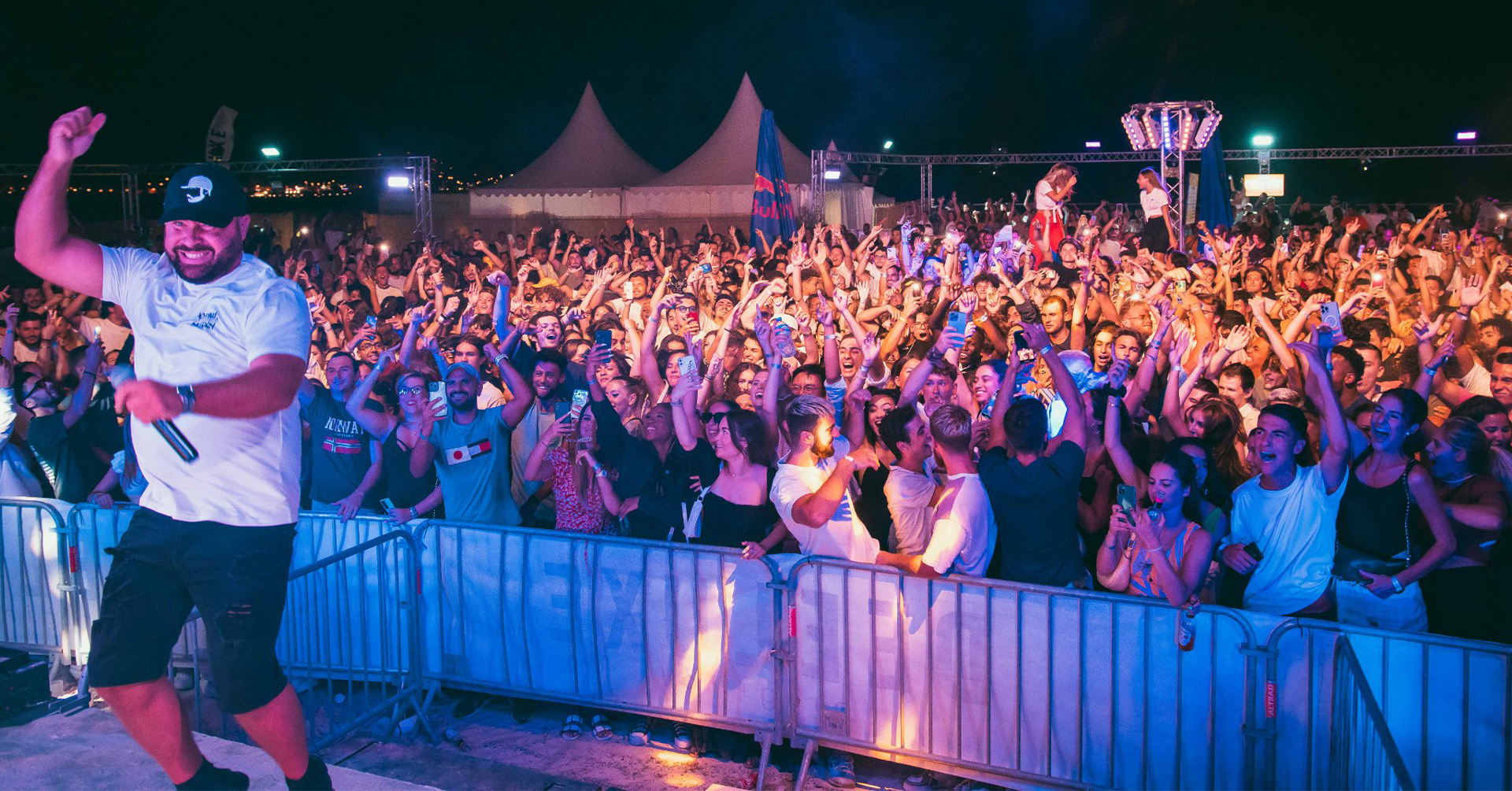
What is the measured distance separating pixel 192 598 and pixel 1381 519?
4.07 metres

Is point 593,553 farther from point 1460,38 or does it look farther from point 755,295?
point 1460,38

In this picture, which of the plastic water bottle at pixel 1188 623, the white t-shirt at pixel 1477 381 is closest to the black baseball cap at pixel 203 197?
the plastic water bottle at pixel 1188 623

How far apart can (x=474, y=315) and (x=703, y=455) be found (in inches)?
153

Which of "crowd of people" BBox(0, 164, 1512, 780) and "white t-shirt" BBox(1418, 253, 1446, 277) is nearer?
"crowd of people" BBox(0, 164, 1512, 780)

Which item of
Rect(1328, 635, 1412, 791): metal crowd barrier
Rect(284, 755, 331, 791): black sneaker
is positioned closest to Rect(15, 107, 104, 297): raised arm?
Rect(284, 755, 331, 791): black sneaker

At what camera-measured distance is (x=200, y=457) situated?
2775 mm

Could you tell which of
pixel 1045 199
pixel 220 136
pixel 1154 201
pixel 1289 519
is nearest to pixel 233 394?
pixel 1289 519

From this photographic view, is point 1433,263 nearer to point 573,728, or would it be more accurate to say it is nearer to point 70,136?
point 573,728

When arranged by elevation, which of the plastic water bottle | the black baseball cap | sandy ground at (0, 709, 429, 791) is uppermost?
the black baseball cap

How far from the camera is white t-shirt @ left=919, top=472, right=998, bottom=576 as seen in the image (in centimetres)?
421

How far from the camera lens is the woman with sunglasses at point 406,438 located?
214 inches

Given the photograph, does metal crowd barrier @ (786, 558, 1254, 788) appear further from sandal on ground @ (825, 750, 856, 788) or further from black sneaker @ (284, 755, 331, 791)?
black sneaker @ (284, 755, 331, 791)

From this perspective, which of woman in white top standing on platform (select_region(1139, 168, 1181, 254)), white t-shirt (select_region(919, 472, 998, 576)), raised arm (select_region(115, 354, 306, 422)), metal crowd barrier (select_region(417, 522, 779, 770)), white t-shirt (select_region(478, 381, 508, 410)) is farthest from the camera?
woman in white top standing on platform (select_region(1139, 168, 1181, 254))

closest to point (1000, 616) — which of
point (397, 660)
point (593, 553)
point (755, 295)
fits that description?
point (593, 553)
